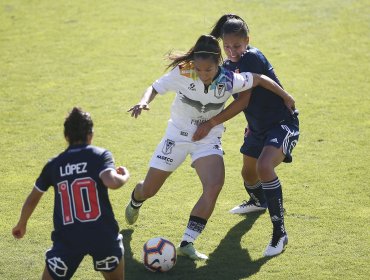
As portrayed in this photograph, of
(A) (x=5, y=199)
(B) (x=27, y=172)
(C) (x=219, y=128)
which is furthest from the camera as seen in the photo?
(B) (x=27, y=172)

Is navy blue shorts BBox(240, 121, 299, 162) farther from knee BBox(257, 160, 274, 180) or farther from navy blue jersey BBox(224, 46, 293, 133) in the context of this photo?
knee BBox(257, 160, 274, 180)

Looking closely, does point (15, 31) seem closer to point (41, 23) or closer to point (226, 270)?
point (41, 23)

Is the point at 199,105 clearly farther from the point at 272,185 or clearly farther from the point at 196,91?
the point at 272,185

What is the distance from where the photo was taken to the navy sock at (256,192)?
8.67m

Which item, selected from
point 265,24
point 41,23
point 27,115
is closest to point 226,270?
point 27,115

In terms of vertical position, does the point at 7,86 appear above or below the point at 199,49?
below

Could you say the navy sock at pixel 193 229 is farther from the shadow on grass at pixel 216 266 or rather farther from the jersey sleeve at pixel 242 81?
the jersey sleeve at pixel 242 81

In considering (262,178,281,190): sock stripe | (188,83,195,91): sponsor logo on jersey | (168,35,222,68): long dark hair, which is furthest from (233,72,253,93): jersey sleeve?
(262,178,281,190): sock stripe

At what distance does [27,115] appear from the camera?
12195 mm

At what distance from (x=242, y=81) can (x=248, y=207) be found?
180cm

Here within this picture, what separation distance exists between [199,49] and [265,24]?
926cm

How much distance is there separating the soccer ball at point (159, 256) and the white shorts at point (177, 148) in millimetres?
991

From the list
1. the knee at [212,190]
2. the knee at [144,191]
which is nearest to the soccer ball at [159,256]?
the knee at [212,190]

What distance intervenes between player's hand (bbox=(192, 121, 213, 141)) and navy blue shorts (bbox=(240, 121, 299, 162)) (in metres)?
0.66
